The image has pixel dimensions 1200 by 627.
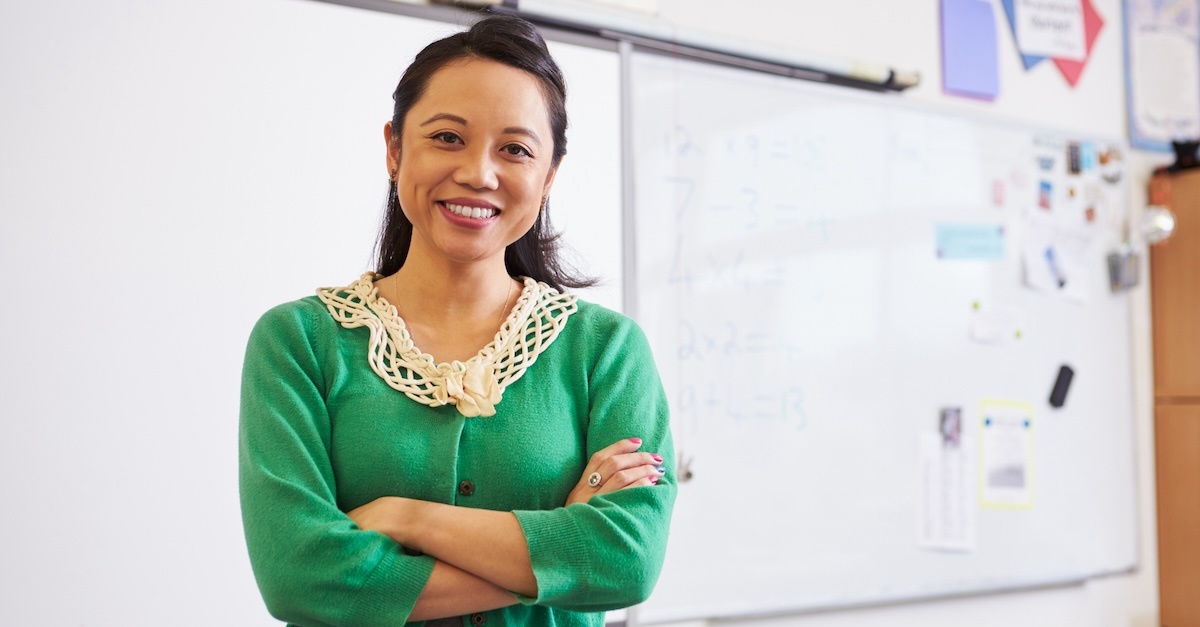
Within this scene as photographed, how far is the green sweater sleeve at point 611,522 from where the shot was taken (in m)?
1.04

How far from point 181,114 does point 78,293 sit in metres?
0.35

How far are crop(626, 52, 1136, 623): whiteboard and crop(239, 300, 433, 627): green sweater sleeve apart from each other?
1.19m

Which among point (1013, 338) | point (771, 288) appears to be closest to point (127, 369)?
point (771, 288)

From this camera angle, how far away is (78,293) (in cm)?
167

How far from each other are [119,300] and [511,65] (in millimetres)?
928

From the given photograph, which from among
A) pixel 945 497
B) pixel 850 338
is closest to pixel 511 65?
pixel 850 338

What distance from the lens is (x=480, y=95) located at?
1.11 m

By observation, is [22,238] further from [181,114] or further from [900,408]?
[900,408]

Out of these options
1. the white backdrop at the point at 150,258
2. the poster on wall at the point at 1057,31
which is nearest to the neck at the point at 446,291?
the white backdrop at the point at 150,258

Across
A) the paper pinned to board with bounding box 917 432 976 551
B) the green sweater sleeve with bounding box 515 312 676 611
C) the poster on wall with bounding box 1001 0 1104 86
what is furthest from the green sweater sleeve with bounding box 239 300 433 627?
the poster on wall with bounding box 1001 0 1104 86

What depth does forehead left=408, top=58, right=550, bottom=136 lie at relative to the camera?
3.64ft

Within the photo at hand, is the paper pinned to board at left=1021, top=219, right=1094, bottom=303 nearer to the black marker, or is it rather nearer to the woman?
the black marker

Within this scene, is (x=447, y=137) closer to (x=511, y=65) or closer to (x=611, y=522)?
(x=511, y=65)

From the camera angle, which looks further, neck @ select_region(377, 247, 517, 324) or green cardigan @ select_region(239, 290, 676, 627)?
neck @ select_region(377, 247, 517, 324)
